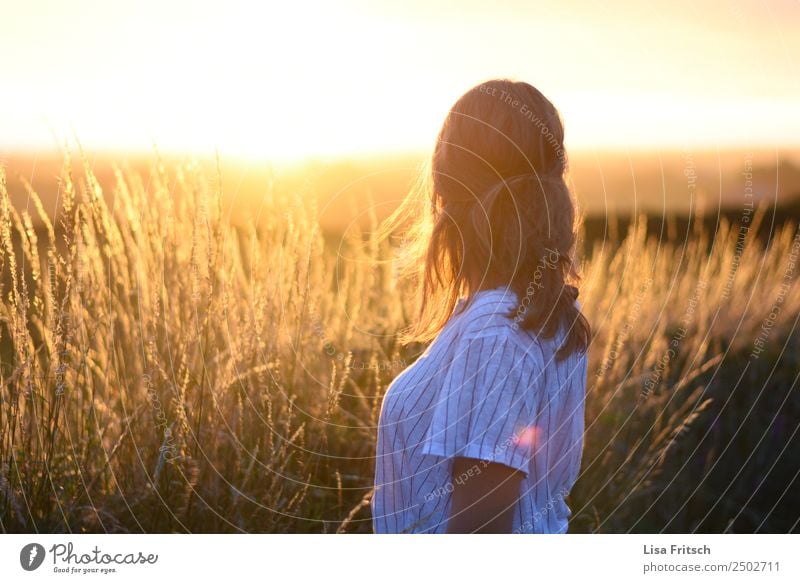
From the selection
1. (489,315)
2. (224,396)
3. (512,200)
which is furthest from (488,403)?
(224,396)

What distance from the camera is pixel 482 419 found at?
1.51 meters

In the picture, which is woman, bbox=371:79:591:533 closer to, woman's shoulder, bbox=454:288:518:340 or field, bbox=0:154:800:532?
woman's shoulder, bbox=454:288:518:340

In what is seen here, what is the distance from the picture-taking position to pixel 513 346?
154cm

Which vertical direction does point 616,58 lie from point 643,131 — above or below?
above

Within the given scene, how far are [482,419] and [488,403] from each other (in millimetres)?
31

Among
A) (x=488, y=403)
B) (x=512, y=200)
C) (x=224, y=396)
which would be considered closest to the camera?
(x=488, y=403)

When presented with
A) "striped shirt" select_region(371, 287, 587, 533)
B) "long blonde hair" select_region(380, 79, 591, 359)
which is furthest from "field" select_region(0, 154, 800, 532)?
"long blonde hair" select_region(380, 79, 591, 359)

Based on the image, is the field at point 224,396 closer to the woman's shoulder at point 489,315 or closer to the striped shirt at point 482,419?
the striped shirt at point 482,419

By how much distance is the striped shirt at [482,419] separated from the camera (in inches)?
59.9

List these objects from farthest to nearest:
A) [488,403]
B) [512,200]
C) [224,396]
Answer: [224,396]
[512,200]
[488,403]

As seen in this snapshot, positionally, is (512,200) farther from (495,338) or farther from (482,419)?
(482,419)

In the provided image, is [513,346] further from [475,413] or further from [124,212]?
[124,212]
